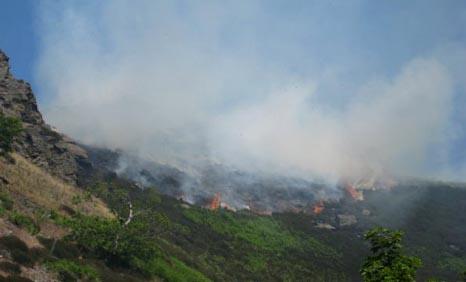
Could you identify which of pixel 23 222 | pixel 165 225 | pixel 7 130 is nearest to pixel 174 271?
pixel 165 225

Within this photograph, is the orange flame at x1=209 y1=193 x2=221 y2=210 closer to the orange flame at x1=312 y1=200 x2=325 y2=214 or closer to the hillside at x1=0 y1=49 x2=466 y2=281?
the hillside at x1=0 y1=49 x2=466 y2=281

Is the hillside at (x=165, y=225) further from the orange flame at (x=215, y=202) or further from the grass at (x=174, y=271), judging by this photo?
the orange flame at (x=215, y=202)

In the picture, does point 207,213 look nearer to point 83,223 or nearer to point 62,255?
point 83,223

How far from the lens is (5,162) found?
55438 millimetres

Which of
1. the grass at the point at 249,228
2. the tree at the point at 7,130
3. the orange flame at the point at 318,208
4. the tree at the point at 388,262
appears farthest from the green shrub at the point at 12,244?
the orange flame at the point at 318,208

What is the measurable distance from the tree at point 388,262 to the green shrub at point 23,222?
25.5m

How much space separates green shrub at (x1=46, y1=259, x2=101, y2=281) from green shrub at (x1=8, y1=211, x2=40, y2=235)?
4613 millimetres

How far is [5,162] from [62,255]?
2210 cm

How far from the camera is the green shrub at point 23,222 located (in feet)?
128

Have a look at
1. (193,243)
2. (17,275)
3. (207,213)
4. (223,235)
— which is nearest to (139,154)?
(207,213)

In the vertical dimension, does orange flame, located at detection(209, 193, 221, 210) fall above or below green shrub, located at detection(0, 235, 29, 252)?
above

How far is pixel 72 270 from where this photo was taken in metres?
35.8

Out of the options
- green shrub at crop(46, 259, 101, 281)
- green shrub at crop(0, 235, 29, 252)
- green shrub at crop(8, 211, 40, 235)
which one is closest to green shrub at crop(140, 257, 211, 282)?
green shrub at crop(46, 259, 101, 281)

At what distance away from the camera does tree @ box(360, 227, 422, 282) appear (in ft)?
85.4
